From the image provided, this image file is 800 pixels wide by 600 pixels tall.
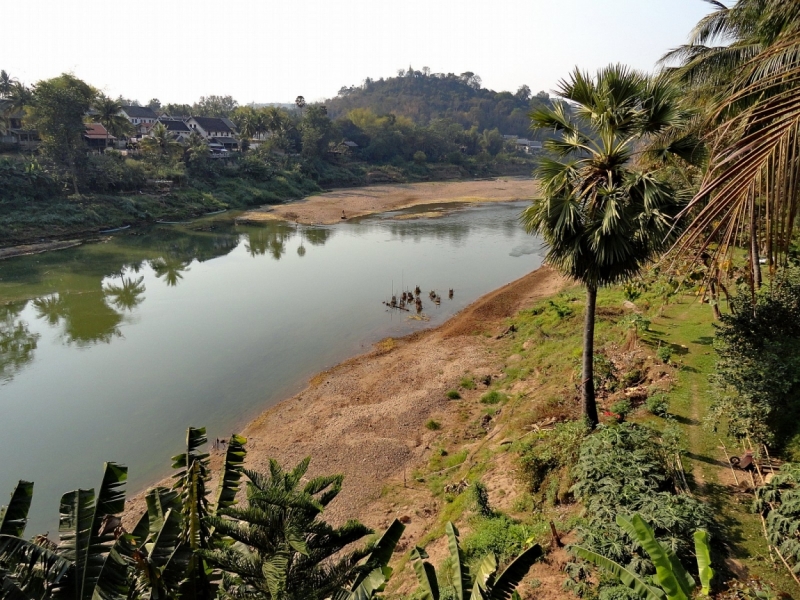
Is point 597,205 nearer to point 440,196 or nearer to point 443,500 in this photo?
point 443,500

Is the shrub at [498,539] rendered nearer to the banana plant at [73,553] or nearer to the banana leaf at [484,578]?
the banana leaf at [484,578]

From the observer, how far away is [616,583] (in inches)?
245

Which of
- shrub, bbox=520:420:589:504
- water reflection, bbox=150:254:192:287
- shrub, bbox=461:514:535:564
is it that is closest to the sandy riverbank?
shrub, bbox=461:514:535:564

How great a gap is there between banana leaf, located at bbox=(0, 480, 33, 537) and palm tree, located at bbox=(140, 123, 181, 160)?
62470mm

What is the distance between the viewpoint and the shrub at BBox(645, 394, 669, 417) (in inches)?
393

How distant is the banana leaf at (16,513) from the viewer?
462 centimetres

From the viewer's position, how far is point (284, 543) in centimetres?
445

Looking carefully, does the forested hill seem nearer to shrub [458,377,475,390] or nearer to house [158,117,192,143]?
house [158,117,192,143]

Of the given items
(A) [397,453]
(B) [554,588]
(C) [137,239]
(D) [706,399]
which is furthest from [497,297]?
(C) [137,239]

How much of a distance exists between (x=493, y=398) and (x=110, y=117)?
57090mm

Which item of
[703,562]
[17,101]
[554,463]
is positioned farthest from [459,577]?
[17,101]

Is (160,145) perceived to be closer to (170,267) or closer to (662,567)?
(170,267)

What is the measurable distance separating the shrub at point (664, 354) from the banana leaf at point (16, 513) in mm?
12580

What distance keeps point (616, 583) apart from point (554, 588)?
3.07 feet
